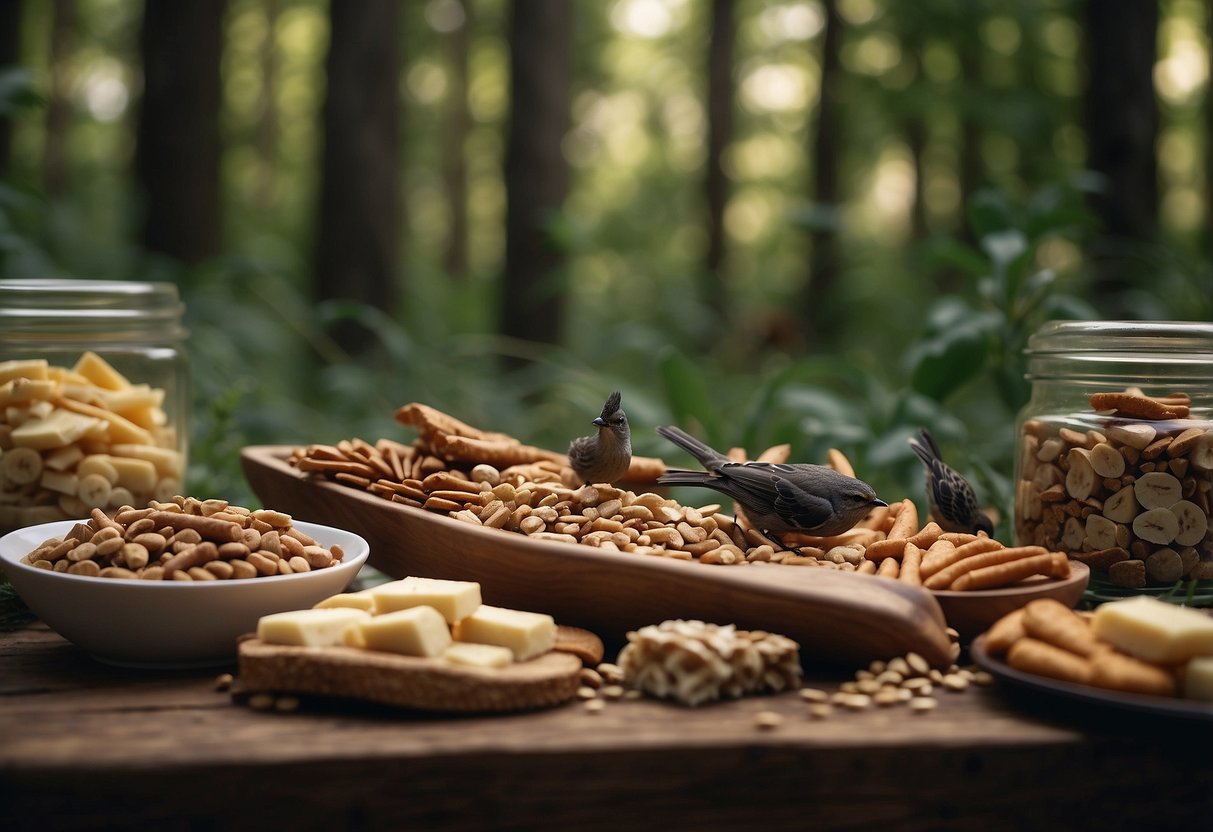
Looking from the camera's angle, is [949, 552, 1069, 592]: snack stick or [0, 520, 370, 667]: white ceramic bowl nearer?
[0, 520, 370, 667]: white ceramic bowl

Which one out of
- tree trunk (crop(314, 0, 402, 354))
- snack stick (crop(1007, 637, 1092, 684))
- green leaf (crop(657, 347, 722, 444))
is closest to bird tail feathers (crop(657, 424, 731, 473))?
snack stick (crop(1007, 637, 1092, 684))

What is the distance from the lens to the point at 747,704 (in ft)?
3.91

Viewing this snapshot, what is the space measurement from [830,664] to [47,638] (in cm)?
107

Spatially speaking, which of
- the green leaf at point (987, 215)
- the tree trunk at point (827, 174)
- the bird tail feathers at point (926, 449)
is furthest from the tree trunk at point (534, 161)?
the bird tail feathers at point (926, 449)

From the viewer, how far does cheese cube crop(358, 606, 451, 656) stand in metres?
1.17

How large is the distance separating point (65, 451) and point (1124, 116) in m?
3.47

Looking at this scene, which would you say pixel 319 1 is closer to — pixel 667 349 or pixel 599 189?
pixel 599 189

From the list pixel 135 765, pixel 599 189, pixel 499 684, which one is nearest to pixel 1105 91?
pixel 499 684

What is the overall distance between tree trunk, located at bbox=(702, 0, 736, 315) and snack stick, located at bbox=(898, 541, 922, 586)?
17.8ft

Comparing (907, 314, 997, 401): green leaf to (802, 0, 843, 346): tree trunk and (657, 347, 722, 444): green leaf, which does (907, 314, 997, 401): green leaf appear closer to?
(657, 347, 722, 444): green leaf

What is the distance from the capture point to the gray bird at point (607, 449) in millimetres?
1629

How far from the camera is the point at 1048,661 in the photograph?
1.14m

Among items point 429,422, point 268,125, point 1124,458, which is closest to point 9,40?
point 429,422

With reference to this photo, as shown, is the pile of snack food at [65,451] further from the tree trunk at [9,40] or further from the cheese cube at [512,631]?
the tree trunk at [9,40]
